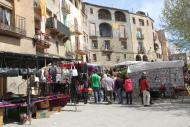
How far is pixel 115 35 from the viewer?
275ft

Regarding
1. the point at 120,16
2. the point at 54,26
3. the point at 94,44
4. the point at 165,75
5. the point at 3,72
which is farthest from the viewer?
the point at 120,16

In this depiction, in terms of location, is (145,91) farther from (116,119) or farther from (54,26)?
A: (54,26)

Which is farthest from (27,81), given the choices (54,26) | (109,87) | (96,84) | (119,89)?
(54,26)

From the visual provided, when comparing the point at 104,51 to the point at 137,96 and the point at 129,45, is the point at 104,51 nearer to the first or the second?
the point at 129,45

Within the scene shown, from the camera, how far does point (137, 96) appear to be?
1081 inches

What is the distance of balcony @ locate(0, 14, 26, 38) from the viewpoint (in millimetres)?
25309

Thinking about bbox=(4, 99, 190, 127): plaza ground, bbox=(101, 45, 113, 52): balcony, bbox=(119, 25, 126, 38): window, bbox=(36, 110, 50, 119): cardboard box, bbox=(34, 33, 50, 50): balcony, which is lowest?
bbox=(4, 99, 190, 127): plaza ground

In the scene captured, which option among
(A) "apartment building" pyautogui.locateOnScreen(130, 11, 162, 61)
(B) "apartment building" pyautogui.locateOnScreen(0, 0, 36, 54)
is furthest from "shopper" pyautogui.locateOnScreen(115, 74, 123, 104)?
(A) "apartment building" pyautogui.locateOnScreen(130, 11, 162, 61)

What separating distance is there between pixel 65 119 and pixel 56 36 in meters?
24.3

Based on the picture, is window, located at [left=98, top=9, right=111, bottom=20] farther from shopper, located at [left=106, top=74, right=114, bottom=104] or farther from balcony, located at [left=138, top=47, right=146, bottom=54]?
shopper, located at [left=106, top=74, right=114, bottom=104]

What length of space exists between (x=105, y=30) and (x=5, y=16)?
5778 centimetres

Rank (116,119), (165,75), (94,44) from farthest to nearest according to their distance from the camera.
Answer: (94,44) < (165,75) < (116,119)

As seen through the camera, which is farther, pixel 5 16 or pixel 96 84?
pixel 5 16

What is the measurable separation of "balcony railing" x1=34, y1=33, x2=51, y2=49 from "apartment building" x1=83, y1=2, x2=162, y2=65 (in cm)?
4403
